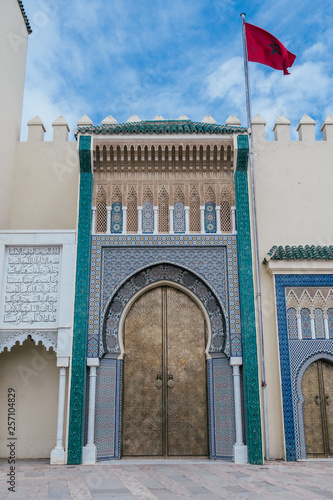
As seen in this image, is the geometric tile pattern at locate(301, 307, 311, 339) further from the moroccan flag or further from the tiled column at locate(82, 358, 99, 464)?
the moroccan flag

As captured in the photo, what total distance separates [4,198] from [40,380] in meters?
2.76

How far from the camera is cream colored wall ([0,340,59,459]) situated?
6.63m

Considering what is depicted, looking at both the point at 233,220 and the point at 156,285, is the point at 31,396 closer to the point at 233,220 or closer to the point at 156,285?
the point at 156,285

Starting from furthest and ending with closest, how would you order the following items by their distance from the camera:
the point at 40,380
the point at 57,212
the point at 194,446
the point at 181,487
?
the point at 57,212 → the point at 40,380 → the point at 194,446 → the point at 181,487

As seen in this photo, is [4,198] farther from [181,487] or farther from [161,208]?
[181,487]

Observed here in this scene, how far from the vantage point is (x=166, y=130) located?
22.7 feet

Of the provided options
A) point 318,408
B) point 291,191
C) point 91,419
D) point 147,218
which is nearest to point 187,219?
point 147,218

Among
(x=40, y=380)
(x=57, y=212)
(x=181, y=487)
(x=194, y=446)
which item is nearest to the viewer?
(x=181, y=487)

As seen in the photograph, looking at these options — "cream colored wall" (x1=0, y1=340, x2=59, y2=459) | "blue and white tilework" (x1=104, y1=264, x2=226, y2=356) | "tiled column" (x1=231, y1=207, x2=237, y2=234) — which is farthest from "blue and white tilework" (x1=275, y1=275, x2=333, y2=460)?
"cream colored wall" (x1=0, y1=340, x2=59, y2=459)

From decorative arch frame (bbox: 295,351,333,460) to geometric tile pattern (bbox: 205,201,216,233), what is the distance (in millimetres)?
2220

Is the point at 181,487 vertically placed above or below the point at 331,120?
below

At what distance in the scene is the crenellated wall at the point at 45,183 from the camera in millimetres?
7465

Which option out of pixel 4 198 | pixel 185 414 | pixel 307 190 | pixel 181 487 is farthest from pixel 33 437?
pixel 307 190

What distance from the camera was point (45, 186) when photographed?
24.9 ft
